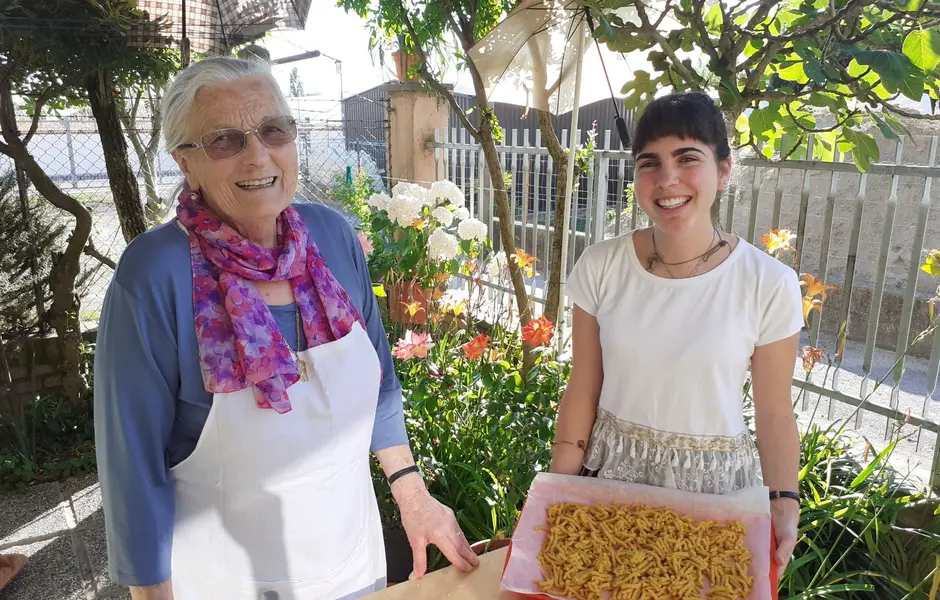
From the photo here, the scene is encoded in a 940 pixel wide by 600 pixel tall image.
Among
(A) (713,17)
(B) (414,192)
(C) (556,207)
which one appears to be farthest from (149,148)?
(A) (713,17)

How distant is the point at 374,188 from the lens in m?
6.40

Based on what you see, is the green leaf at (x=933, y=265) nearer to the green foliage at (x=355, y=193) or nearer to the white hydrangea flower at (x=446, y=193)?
the white hydrangea flower at (x=446, y=193)

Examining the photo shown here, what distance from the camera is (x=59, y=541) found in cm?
295

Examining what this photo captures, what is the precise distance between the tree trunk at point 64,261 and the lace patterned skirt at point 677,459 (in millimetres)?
3632

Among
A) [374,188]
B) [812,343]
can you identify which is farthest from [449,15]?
[374,188]

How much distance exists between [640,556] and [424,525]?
0.51 metres

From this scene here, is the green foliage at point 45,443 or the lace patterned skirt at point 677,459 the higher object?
the lace patterned skirt at point 677,459

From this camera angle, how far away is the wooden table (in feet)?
3.36

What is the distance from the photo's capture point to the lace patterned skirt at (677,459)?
4.54ft

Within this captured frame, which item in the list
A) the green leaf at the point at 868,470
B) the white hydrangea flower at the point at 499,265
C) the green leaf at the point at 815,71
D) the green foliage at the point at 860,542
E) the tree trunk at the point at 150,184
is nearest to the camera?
the green leaf at the point at 815,71

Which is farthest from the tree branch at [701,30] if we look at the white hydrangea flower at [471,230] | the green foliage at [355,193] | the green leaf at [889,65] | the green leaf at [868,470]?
the green foliage at [355,193]

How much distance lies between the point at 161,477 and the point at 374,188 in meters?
5.44

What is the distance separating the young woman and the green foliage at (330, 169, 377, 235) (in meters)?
4.11

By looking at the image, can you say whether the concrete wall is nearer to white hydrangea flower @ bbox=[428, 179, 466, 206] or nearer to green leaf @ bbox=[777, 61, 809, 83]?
white hydrangea flower @ bbox=[428, 179, 466, 206]
